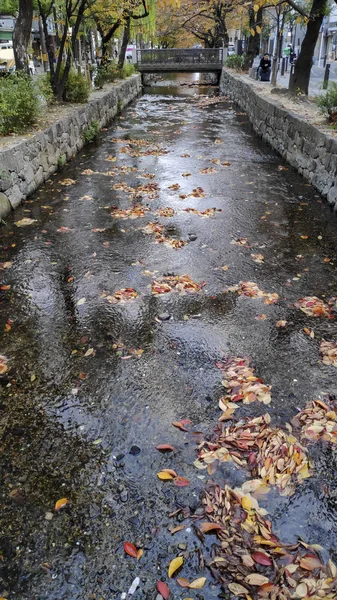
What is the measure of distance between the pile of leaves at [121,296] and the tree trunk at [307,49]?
1073 cm

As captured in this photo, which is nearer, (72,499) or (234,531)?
(234,531)

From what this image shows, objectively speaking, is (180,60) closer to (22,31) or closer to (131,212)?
(22,31)

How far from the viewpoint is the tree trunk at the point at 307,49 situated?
11.8 meters

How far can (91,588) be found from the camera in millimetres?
2184

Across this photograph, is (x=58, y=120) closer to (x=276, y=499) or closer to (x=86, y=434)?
(x=86, y=434)

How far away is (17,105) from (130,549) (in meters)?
7.61

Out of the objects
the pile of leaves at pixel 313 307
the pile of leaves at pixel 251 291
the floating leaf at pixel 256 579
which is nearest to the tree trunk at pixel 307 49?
the pile of leaves at pixel 251 291

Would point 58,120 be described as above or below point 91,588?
above

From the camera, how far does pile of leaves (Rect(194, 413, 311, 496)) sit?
276cm

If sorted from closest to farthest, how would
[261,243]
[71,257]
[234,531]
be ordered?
[234,531] < [71,257] < [261,243]

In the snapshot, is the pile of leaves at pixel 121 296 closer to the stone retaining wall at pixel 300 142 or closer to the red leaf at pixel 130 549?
the red leaf at pixel 130 549

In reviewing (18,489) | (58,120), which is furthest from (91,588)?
(58,120)

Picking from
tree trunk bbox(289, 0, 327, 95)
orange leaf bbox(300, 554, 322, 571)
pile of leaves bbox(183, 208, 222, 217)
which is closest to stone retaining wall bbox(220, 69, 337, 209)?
tree trunk bbox(289, 0, 327, 95)

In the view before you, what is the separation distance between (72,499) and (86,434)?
508mm
